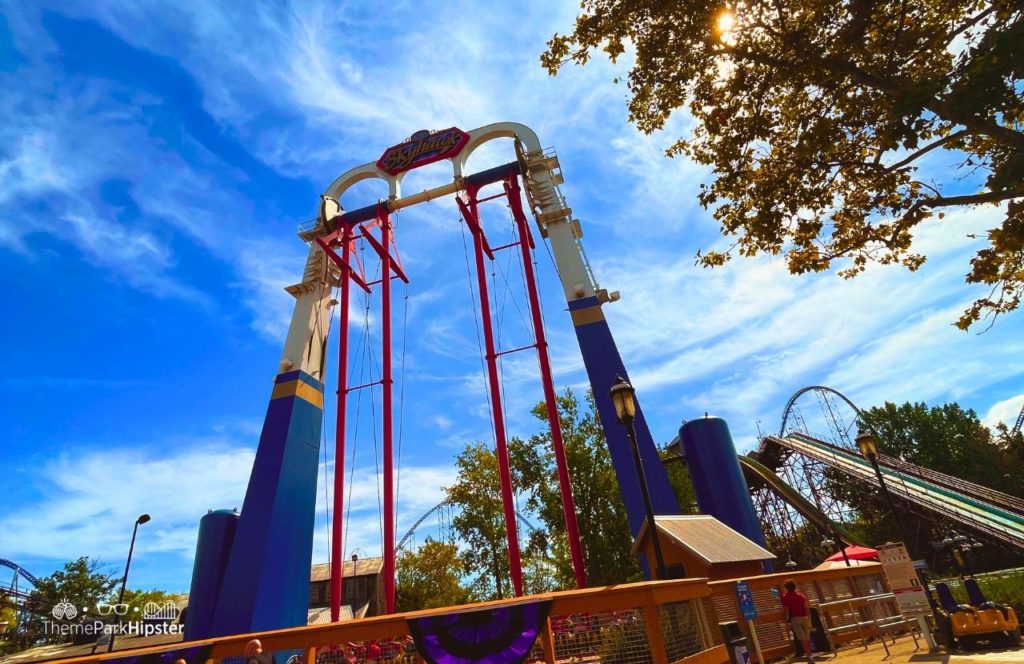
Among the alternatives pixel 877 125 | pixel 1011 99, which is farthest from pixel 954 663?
pixel 877 125

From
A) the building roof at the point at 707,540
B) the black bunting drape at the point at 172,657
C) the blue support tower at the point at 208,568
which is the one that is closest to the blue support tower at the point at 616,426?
the building roof at the point at 707,540

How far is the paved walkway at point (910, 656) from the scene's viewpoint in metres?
7.39

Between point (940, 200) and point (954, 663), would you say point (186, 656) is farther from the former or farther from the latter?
point (940, 200)

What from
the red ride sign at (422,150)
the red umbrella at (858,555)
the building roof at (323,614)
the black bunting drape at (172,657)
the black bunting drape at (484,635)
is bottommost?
the black bunting drape at (484,635)

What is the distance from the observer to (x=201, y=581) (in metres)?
17.8

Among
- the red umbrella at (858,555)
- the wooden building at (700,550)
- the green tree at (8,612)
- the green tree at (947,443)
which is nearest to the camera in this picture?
the wooden building at (700,550)

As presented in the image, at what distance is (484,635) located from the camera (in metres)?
5.72

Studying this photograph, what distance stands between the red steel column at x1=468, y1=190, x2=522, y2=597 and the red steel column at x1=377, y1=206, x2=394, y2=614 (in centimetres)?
358

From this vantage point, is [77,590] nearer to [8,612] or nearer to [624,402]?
[8,612]

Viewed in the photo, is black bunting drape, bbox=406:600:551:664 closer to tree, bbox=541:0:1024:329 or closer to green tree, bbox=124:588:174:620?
tree, bbox=541:0:1024:329

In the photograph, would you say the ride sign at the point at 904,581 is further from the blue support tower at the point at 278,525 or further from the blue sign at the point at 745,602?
the blue support tower at the point at 278,525

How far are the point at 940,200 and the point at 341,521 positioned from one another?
17.6 metres

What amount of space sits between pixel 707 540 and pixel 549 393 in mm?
7668

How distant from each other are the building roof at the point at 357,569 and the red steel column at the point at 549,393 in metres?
25.7
